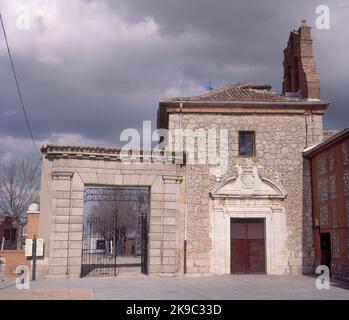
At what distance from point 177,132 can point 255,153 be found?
3.38 meters

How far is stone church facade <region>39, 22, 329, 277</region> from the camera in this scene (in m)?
17.0

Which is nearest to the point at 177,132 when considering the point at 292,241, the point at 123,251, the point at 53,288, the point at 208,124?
the point at 208,124

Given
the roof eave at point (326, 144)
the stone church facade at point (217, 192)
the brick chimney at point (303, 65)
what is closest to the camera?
the roof eave at point (326, 144)

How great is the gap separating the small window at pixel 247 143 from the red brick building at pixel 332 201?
217cm

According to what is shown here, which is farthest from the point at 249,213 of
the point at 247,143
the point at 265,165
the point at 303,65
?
the point at 303,65

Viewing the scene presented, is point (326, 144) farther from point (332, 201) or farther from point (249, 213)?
point (249, 213)

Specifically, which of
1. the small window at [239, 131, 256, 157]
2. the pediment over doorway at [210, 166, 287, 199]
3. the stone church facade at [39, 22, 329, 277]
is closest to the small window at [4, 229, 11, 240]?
the stone church facade at [39, 22, 329, 277]

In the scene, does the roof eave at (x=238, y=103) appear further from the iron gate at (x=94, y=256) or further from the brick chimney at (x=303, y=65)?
the iron gate at (x=94, y=256)

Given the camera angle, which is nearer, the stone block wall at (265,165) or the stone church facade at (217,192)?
the stone church facade at (217,192)

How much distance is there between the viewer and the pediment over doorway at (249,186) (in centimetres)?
1811

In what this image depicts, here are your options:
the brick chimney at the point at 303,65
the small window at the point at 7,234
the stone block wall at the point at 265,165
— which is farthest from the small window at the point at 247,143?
the small window at the point at 7,234
